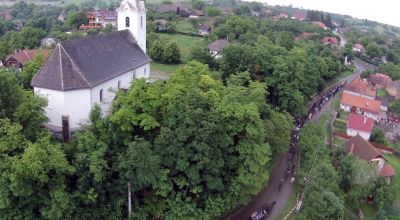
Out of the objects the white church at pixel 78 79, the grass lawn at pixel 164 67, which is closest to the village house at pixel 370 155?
the white church at pixel 78 79

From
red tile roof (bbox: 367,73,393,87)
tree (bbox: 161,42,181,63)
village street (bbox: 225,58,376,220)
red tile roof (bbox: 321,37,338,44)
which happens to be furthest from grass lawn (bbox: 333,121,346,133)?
red tile roof (bbox: 321,37,338,44)

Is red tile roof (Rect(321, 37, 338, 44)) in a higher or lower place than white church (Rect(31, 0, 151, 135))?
lower

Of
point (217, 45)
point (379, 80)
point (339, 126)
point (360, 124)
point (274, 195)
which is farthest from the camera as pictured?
point (379, 80)

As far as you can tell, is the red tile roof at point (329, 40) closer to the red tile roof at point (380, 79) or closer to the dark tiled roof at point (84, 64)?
the red tile roof at point (380, 79)

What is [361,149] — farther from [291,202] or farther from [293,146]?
[291,202]

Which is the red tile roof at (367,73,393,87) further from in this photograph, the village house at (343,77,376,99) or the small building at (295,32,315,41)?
the small building at (295,32,315,41)

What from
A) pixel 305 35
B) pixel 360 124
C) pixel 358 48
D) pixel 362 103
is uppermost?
pixel 305 35

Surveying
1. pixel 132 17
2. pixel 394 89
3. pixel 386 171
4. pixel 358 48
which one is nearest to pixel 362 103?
pixel 386 171
